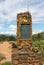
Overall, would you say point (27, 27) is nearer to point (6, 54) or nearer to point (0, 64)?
point (0, 64)

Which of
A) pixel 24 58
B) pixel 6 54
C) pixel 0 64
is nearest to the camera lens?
pixel 24 58

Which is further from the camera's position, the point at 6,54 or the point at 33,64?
the point at 6,54

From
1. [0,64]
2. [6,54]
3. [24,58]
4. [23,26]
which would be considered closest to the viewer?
[24,58]

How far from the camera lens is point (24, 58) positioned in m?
9.52

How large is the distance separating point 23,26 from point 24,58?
149 inches

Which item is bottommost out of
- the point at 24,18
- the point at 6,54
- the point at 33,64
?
the point at 6,54

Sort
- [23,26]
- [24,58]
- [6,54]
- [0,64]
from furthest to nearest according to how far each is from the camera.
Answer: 1. [6,54]
2. [0,64]
3. [23,26]
4. [24,58]

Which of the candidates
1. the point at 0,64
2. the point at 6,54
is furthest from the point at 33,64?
the point at 6,54

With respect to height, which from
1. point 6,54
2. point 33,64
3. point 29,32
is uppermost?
point 29,32

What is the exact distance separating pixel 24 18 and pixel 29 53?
4.01 m

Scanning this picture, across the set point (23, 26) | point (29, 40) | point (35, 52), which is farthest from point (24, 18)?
point (35, 52)

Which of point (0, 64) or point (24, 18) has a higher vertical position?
point (24, 18)

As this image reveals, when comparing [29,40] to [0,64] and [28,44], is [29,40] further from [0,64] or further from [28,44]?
[0,64]

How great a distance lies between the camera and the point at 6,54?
1973 cm
